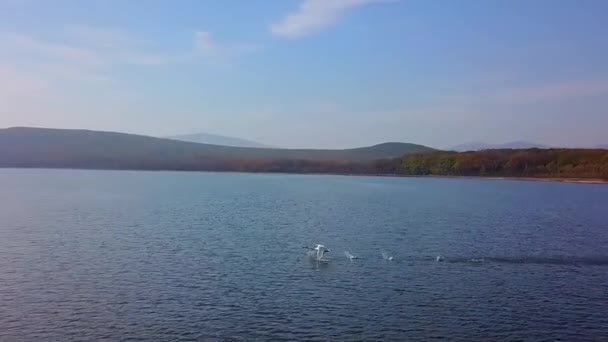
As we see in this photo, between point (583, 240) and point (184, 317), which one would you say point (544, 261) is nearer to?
point (583, 240)

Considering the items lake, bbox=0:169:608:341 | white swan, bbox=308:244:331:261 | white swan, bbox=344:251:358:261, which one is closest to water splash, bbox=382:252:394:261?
lake, bbox=0:169:608:341

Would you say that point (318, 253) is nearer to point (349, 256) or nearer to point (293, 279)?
point (349, 256)

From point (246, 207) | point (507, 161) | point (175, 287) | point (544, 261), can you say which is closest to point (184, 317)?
point (175, 287)

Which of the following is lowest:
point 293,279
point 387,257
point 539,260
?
point 293,279

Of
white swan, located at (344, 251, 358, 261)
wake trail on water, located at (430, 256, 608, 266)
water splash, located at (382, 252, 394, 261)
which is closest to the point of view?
water splash, located at (382, 252, 394, 261)

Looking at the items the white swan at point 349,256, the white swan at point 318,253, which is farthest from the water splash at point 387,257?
the white swan at point 318,253

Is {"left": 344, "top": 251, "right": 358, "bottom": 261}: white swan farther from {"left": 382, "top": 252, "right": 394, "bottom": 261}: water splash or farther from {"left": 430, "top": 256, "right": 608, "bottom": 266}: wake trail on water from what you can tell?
{"left": 430, "top": 256, "right": 608, "bottom": 266}: wake trail on water

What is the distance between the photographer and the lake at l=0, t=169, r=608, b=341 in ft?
81.4

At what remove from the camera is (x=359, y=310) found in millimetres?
27328

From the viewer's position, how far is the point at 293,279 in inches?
1293

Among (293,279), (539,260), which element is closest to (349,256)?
(293,279)

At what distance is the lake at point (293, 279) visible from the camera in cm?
2481

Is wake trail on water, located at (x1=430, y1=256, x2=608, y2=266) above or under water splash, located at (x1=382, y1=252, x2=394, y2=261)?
under

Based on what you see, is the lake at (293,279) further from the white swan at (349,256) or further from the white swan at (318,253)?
the white swan at (318,253)
